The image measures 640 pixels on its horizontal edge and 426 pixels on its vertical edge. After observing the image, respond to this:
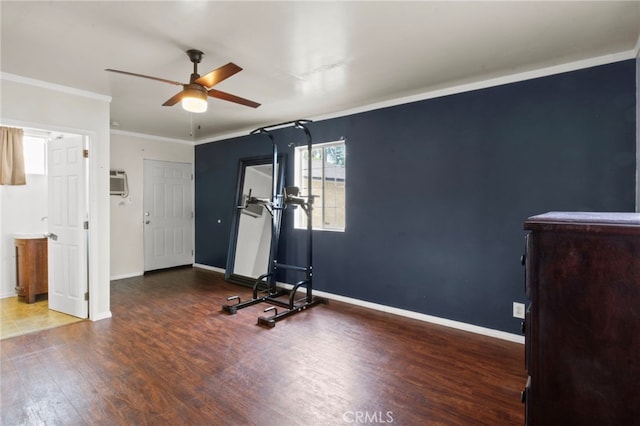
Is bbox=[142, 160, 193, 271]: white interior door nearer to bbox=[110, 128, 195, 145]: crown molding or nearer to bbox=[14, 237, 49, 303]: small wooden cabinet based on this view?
bbox=[110, 128, 195, 145]: crown molding

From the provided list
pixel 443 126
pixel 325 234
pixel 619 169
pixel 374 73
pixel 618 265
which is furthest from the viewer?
pixel 325 234

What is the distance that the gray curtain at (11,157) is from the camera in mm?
4004

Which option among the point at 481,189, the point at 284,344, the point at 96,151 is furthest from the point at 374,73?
the point at 96,151

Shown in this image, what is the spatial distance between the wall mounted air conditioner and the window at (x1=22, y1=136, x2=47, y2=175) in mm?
831

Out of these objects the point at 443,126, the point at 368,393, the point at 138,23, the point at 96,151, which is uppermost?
the point at 138,23

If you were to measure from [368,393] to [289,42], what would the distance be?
255cm

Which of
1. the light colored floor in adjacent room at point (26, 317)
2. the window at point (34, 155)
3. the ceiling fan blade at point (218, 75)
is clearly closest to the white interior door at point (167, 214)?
the window at point (34, 155)

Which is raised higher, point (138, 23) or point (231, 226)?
point (138, 23)

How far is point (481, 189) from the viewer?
311cm

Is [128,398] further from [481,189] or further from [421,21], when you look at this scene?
[481,189]

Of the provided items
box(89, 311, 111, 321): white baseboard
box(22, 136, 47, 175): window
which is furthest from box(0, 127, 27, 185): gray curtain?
box(89, 311, 111, 321): white baseboard

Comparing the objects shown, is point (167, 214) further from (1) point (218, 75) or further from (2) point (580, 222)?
(2) point (580, 222)

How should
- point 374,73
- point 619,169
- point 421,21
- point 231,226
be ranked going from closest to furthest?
point 421,21 → point 619,169 → point 374,73 → point 231,226

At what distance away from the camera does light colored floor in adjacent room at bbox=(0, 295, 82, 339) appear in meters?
3.19
